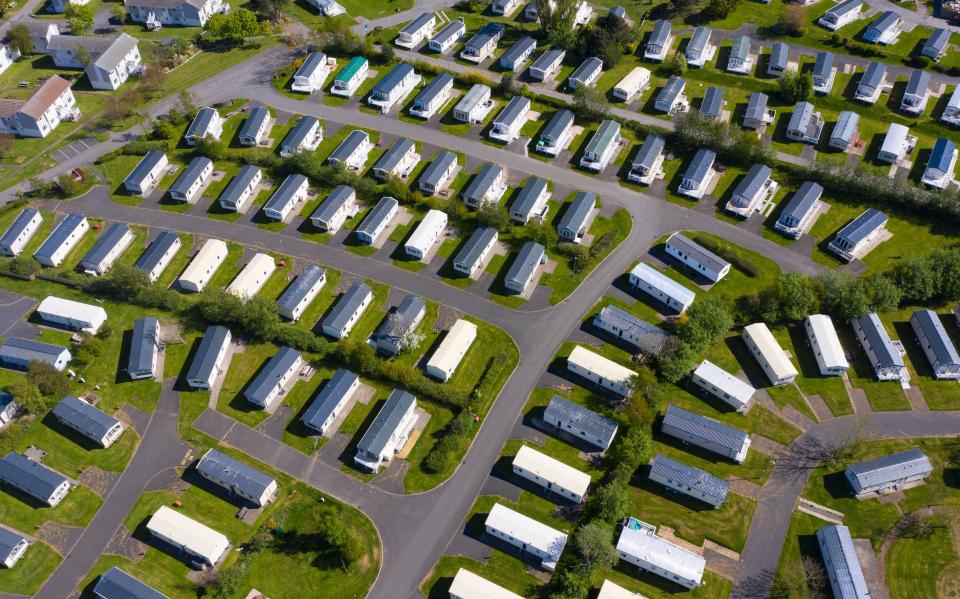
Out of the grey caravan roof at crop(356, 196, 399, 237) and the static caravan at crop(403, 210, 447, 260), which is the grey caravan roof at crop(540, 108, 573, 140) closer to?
the static caravan at crop(403, 210, 447, 260)

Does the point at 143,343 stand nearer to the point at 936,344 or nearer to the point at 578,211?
the point at 578,211

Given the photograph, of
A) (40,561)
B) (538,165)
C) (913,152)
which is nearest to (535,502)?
(40,561)

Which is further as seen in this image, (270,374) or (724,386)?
(270,374)

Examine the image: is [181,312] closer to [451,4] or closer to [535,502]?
[535,502]

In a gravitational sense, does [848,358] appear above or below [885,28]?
below

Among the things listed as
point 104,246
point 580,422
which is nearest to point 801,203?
point 580,422

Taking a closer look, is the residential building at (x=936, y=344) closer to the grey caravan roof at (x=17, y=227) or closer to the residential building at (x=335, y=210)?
the residential building at (x=335, y=210)

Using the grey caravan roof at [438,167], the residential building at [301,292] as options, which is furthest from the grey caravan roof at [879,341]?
the residential building at [301,292]
